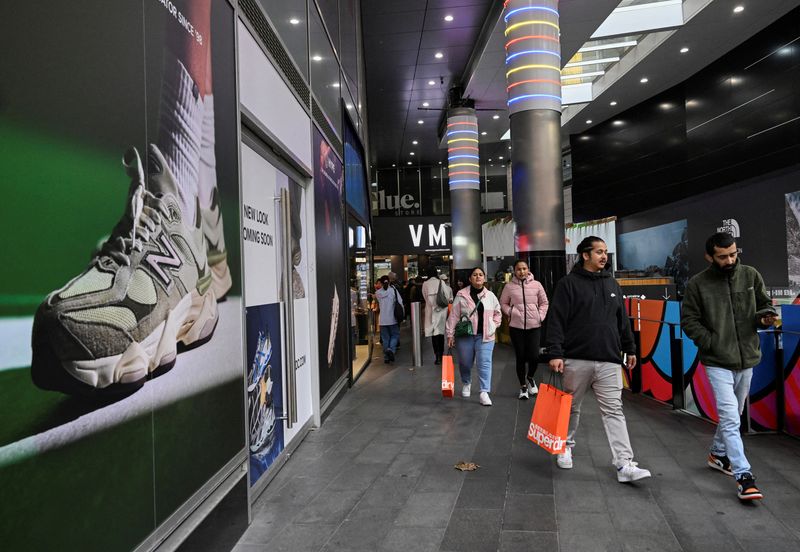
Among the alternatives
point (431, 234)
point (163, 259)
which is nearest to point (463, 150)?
point (431, 234)

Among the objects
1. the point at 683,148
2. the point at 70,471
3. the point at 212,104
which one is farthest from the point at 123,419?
the point at 683,148

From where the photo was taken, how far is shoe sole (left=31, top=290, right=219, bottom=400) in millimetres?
1805

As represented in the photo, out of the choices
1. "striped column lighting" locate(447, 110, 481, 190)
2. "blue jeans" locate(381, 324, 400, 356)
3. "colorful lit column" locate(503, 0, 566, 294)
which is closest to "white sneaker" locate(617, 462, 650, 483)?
"colorful lit column" locate(503, 0, 566, 294)

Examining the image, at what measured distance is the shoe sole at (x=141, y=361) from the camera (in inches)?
71.1

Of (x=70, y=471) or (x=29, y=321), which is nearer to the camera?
(x=29, y=321)

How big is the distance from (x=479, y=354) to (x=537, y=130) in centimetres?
442

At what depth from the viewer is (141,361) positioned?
7.32ft

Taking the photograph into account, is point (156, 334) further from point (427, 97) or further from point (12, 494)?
point (427, 97)

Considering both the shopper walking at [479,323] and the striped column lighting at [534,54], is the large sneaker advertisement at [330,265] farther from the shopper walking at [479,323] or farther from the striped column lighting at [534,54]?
the striped column lighting at [534,54]

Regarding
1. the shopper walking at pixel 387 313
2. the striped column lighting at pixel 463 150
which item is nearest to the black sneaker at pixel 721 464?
the shopper walking at pixel 387 313

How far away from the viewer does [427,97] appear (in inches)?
794

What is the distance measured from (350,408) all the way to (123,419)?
16.8ft

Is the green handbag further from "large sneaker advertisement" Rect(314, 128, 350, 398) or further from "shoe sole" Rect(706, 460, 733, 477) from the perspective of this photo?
"shoe sole" Rect(706, 460, 733, 477)

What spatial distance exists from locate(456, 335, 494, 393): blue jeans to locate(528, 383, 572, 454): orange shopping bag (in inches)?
99.8
